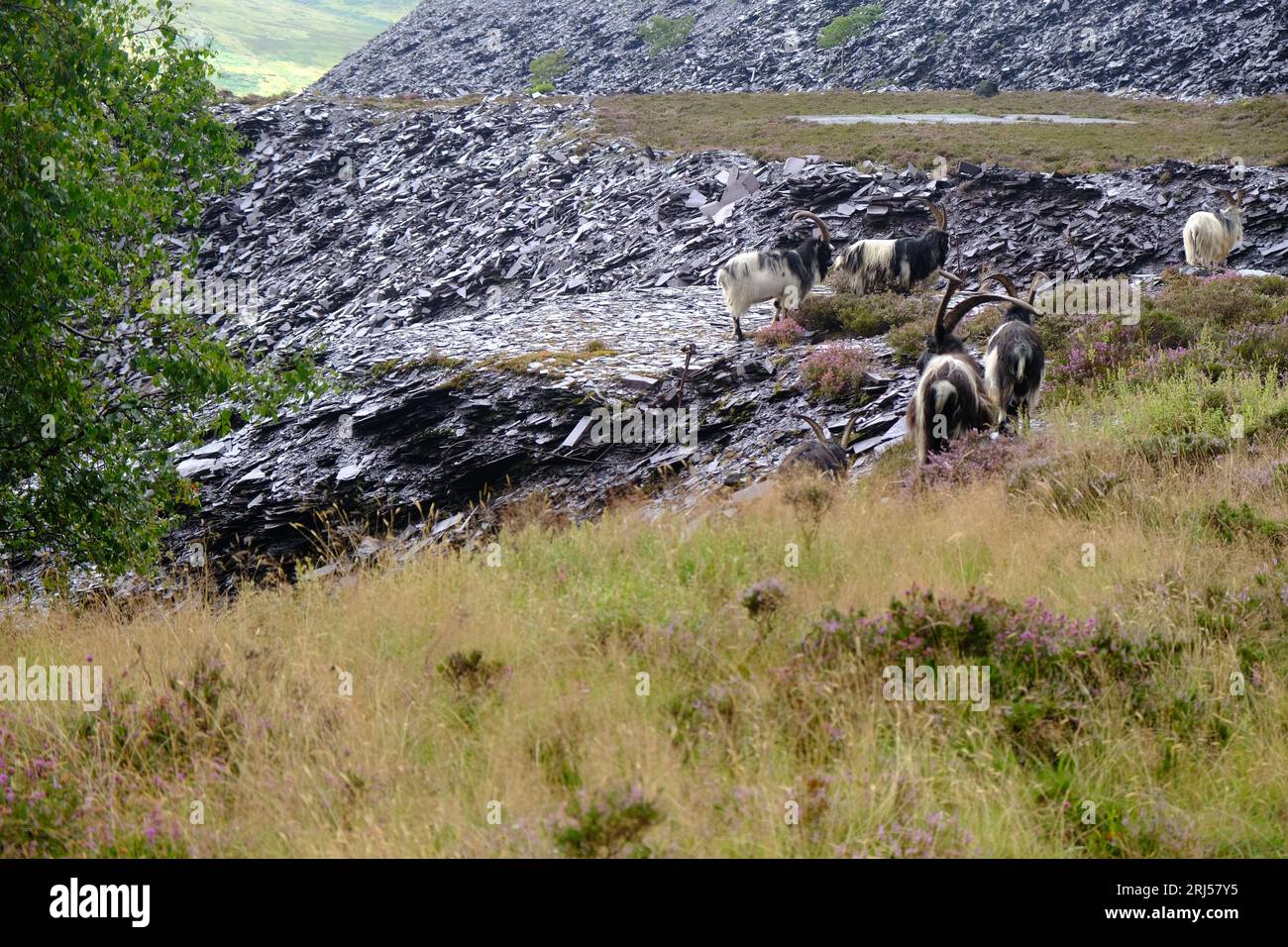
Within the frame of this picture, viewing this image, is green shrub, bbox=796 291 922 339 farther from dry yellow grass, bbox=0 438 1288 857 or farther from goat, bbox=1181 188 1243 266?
dry yellow grass, bbox=0 438 1288 857

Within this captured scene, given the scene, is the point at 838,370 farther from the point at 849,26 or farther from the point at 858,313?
the point at 849,26

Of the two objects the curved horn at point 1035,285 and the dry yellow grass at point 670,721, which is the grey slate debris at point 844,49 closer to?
the curved horn at point 1035,285

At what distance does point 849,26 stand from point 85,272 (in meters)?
62.1

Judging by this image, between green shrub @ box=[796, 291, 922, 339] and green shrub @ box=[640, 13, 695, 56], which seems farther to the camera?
green shrub @ box=[640, 13, 695, 56]

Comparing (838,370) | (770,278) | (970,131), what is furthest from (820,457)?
(970,131)

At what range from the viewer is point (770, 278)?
1820 cm

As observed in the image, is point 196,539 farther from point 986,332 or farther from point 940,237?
point 940,237

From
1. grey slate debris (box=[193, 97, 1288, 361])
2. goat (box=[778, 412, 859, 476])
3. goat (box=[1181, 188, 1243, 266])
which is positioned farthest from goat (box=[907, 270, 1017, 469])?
goat (box=[1181, 188, 1243, 266])

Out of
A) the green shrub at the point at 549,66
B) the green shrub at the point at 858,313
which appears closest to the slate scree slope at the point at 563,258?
the green shrub at the point at 858,313

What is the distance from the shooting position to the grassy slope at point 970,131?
96.9 feet

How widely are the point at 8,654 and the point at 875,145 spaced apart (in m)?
30.7

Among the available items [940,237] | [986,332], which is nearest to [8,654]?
[986,332]

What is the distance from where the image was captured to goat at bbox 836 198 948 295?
19641 mm

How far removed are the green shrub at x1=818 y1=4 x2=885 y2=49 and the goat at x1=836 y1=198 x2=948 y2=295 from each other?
4687 cm
